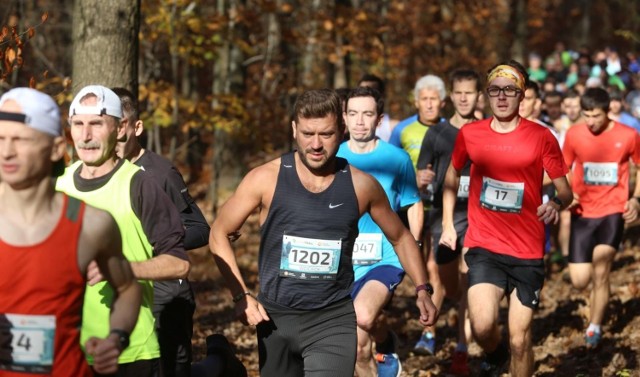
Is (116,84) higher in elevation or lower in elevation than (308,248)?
Result: higher

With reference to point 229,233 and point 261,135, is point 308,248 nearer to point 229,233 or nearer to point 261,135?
point 229,233

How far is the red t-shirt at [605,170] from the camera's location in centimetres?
1005

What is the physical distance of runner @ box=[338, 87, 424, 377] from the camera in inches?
280

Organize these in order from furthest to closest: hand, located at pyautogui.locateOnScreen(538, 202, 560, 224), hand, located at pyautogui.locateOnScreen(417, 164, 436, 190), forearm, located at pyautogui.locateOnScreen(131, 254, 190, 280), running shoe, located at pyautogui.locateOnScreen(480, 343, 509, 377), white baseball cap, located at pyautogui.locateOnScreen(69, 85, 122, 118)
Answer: hand, located at pyautogui.locateOnScreen(417, 164, 436, 190)
running shoe, located at pyautogui.locateOnScreen(480, 343, 509, 377)
hand, located at pyautogui.locateOnScreen(538, 202, 560, 224)
white baseball cap, located at pyautogui.locateOnScreen(69, 85, 122, 118)
forearm, located at pyautogui.locateOnScreen(131, 254, 190, 280)

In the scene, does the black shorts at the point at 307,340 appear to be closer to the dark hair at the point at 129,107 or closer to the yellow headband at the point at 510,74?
the dark hair at the point at 129,107

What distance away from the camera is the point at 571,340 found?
10016 mm

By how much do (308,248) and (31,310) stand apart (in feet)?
6.73

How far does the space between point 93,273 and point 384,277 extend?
3622 millimetres

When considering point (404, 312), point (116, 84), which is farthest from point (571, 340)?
point (116, 84)

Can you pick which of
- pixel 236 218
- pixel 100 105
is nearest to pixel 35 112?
pixel 100 105

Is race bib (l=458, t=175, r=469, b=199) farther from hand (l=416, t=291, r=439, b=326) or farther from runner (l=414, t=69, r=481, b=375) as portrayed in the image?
hand (l=416, t=291, r=439, b=326)

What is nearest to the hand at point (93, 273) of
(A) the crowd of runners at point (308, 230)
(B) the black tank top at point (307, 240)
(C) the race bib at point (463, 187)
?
(A) the crowd of runners at point (308, 230)

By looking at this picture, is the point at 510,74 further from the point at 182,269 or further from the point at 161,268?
the point at 161,268

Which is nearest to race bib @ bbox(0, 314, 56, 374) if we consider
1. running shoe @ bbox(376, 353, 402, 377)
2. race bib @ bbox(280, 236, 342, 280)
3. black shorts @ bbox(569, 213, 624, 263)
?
race bib @ bbox(280, 236, 342, 280)
